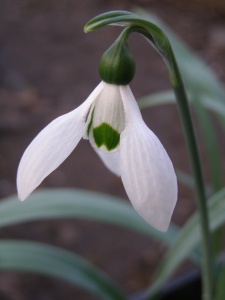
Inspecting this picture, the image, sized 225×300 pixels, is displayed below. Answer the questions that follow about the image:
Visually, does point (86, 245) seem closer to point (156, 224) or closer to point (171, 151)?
point (171, 151)

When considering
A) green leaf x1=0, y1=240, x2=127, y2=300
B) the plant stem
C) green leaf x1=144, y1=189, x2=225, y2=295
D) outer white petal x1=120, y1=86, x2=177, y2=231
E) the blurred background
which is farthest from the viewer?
the blurred background

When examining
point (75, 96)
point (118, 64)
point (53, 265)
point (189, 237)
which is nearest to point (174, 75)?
point (118, 64)

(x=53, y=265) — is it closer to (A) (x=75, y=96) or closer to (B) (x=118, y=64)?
(B) (x=118, y=64)

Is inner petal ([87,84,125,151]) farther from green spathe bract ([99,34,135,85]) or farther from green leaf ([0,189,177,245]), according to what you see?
green leaf ([0,189,177,245])

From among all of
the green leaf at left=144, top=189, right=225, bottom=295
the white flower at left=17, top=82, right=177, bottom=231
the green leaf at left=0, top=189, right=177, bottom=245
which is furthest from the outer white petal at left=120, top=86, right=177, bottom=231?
the green leaf at left=0, top=189, right=177, bottom=245

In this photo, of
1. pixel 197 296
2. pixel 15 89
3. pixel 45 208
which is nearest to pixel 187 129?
pixel 45 208
